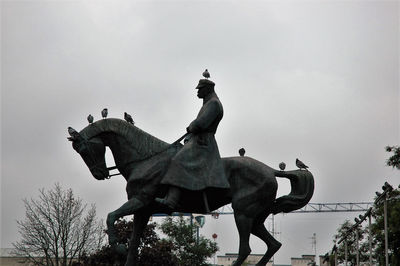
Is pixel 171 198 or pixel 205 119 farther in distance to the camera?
pixel 205 119

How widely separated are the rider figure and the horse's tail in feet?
4.46

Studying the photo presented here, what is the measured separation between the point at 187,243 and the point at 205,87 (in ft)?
108

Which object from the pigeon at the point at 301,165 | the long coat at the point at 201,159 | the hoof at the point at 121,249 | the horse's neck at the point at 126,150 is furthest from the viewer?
the pigeon at the point at 301,165

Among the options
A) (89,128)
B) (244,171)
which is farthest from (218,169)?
(89,128)

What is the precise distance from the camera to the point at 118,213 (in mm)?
14086

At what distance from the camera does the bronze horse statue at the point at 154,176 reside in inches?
572

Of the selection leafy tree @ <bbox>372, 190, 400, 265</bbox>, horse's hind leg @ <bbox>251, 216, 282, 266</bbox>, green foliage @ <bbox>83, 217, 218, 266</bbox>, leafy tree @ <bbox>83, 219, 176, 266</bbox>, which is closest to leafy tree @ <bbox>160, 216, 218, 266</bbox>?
green foliage @ <bbox>83, 217, 218, 266</bbox>

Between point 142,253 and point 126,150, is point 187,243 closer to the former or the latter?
point 142,253

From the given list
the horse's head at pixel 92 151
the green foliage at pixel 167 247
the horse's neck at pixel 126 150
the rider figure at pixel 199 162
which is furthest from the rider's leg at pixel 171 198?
the green foliage at pixel 167 247

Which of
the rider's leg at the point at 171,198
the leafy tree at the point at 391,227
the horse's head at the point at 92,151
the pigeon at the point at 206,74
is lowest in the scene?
the rider's leg at the point at 171,198

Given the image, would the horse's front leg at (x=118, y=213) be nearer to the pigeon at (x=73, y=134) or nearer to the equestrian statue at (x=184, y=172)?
the equestrian statue at (x=184, y=172)

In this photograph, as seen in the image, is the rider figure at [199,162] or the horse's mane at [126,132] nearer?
the rider figure at [199,162]

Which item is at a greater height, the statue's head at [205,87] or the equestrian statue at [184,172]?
the statue's head at [205,87]

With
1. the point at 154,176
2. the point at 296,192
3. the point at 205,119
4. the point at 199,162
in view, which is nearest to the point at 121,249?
the point at 154,176
